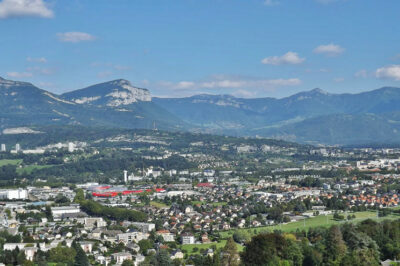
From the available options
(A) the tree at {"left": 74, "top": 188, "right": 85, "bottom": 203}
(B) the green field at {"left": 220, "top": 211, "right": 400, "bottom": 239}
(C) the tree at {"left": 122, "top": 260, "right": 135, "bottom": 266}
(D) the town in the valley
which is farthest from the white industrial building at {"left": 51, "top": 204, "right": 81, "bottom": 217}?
(C) the tree at {"left": 122, "top": 260, "right": 135, "bottom": 266}

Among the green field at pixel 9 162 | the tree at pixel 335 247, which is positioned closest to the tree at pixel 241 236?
the tree at pixel 335 247

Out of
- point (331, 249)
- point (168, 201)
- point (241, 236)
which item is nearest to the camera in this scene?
point (331, 249)

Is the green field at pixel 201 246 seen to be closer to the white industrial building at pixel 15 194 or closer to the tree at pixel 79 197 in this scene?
the tree at pixel 79 197

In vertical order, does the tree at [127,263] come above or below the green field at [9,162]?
below

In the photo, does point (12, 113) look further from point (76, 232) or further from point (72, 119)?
point (76, 232)

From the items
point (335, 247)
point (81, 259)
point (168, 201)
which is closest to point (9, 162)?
point (168, 201)

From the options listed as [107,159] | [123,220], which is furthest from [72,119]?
[123,220]

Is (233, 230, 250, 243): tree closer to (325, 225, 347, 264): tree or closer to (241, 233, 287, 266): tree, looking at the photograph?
(325, 225, 347, 264): tree

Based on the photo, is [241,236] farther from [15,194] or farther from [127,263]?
[15,194]

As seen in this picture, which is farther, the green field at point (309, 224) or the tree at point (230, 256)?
the green field at point (309, 224)

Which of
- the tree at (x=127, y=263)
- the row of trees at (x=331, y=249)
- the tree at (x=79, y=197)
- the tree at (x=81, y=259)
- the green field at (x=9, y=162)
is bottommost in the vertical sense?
the tree at (x=127, y=263)

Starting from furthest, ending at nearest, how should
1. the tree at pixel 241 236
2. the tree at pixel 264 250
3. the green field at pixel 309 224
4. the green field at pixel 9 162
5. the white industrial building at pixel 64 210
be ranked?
the green field at pixel 9 162 < the white industrial building at pixel 64 210 < the green field at pixel 309 224 < the tree at pixel 241 236 < the tree at pixel 264 250
